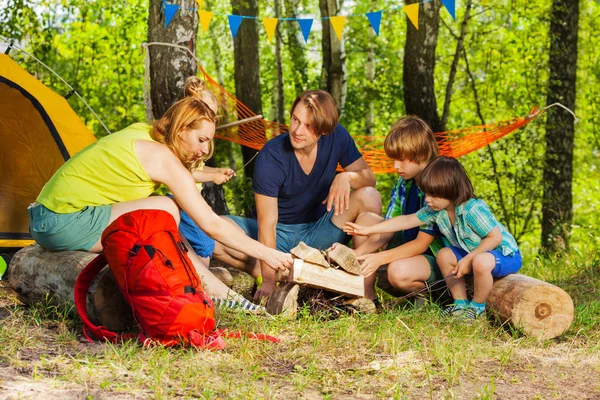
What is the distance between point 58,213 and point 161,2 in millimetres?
1782

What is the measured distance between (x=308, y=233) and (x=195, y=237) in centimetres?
54

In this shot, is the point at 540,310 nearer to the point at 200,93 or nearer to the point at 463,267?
the point at 463,267

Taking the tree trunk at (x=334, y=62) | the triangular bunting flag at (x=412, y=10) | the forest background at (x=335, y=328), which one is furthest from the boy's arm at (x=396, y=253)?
the tree trunk at (x=334, y=62)

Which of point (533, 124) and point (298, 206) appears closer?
point (298, 206)

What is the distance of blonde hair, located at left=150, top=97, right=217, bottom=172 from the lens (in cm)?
284

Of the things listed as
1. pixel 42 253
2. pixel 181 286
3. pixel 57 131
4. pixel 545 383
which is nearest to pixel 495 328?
pixel 545 383

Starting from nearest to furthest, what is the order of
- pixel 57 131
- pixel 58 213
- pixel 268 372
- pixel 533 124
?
pixel 268 372 → pixel 58 213 → pixel 57 131 → pixel 533 124

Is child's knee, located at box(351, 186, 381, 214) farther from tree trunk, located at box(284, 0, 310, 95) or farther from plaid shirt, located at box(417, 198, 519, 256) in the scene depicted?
tree trunk, located at box(284, 0, 310, 95)

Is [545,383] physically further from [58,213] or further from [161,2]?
[161,2]

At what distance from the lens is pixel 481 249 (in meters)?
3.03

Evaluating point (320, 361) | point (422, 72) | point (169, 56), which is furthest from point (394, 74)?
point (320, 361)

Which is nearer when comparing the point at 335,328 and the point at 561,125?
the point at 335,328

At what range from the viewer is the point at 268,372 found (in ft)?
7.57

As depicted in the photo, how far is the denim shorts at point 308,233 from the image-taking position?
348 centimetres
